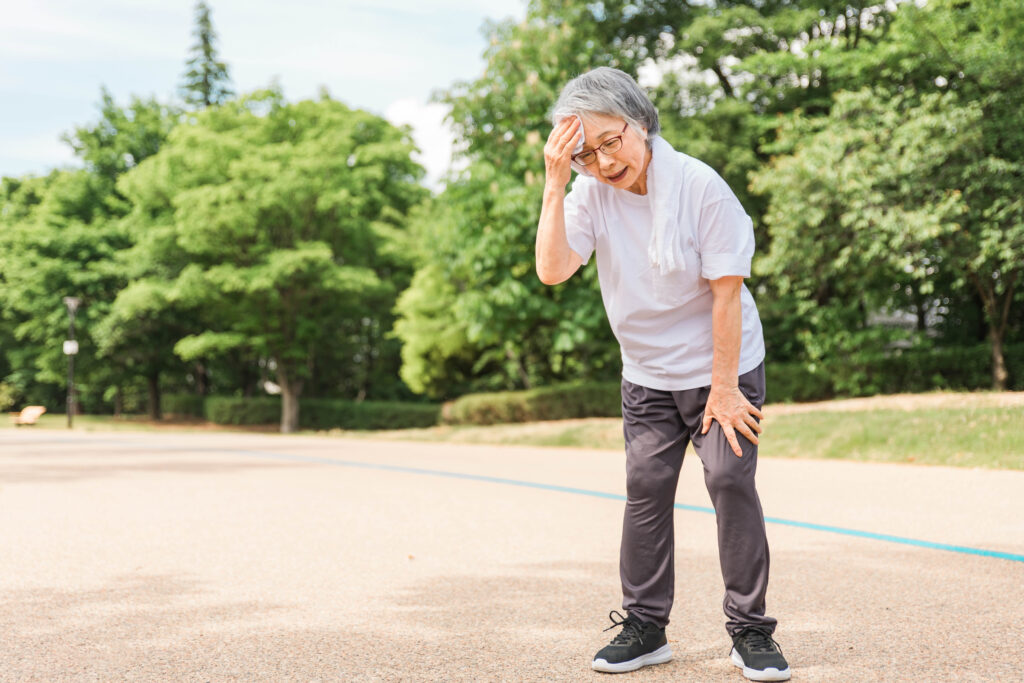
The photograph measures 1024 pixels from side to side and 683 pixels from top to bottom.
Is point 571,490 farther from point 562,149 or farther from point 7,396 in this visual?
point 7,396

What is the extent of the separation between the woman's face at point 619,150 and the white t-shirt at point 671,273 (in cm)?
10

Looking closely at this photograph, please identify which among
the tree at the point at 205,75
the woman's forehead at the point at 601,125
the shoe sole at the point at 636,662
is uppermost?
the tree at the point at 205,75

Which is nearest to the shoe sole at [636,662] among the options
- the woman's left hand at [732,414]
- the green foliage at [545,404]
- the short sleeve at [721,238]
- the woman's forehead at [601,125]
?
the woman's left hand at [732,414]

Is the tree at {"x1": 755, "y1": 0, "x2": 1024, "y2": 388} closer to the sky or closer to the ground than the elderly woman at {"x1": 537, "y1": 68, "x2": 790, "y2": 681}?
closer to the sky

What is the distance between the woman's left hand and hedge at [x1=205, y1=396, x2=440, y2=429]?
2313 centimetres

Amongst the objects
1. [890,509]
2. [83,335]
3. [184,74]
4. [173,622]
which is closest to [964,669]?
[173,622]

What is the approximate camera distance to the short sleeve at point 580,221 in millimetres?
2869

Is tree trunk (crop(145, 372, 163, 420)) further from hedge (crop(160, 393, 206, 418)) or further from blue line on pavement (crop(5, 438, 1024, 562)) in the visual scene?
blue line on pavement (crop(5, 438, 1024, 562))

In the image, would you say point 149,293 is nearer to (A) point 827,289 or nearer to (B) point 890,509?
(A) point 827,289

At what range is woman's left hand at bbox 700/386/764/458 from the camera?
8.99 ft

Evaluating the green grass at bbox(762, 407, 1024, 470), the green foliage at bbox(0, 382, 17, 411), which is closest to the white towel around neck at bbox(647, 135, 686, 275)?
the green grass at bbox(762, 407, 1024, 470)

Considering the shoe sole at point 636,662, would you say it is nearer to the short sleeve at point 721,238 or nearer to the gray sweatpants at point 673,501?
the gray sweatpants at point 673,501

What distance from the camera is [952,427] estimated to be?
11289mm

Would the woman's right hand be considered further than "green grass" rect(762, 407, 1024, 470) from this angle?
No
